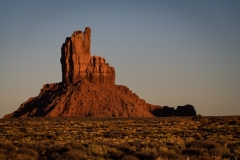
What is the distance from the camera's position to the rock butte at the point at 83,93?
13100 centimetres

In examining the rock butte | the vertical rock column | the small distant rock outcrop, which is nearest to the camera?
the rock butte

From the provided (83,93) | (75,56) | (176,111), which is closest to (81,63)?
(75,56)

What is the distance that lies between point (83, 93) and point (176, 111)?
3755 cm

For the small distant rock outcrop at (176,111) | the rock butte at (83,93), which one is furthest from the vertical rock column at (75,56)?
the small distant rock outcrop at (176,111)

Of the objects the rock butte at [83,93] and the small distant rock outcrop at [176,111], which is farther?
the small distant rock outcrop at [176,111]

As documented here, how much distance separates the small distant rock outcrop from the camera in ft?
504

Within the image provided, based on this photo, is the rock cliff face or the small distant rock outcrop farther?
the small distant rock outcrop

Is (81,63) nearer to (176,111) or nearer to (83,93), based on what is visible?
(83,93)

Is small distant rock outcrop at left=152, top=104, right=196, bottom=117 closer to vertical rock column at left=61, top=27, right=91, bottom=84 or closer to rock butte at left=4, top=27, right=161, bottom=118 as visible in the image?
rock butte at left=4, top=27, right=161, bottom=118

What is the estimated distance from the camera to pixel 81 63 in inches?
5827

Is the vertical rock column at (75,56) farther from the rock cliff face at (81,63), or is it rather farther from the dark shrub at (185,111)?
the dark shrub at (185,111)

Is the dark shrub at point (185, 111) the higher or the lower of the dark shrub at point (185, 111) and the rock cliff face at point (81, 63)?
the lower

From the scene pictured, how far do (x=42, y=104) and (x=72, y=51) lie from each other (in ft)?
72.8

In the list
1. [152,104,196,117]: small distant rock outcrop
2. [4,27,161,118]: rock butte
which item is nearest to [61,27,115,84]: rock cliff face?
[4,27,161,118]: rock butte
